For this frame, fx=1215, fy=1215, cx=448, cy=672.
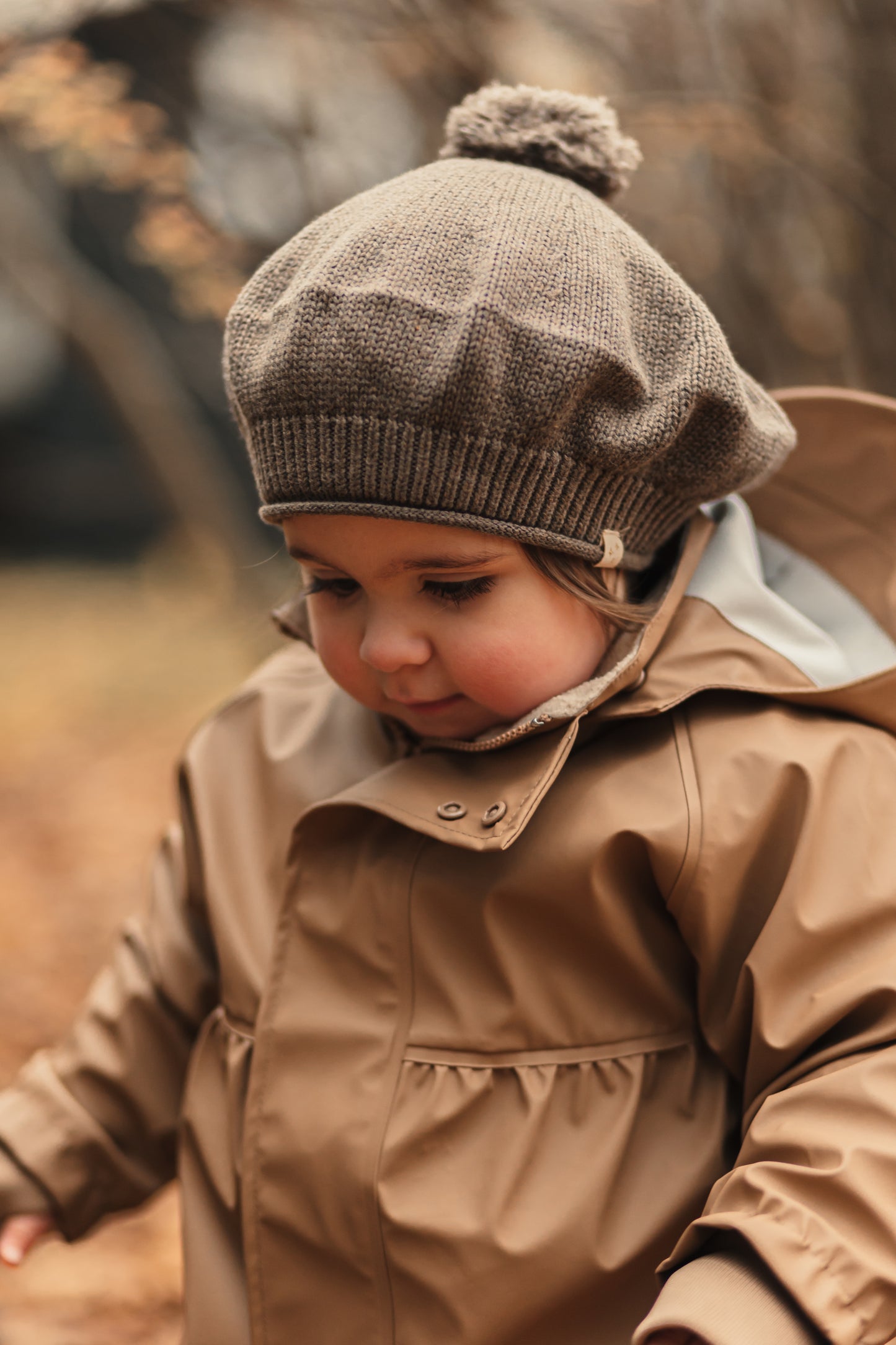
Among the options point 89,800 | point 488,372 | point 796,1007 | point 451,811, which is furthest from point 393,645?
point 89,800

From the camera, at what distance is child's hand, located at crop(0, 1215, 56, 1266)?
5.54ft

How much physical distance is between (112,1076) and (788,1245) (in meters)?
1.09

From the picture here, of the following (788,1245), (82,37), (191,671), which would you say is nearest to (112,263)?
(191,671)

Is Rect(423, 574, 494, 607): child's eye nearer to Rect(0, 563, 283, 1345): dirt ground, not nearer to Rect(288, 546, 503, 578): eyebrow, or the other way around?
Rect(288, 546, 503, 578): eyebrow

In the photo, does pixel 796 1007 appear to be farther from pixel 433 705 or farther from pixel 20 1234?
pixel 20 1234

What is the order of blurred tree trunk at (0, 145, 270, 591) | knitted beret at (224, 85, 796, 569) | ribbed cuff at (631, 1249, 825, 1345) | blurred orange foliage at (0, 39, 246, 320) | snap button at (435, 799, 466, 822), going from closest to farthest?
1. ribbed cuff at (631, 1249, 825, 1345)
2. knitted beret at (224, 85, 796, 569)
3. snap button at (435, 799, 466, 822)
4. blurred orange foliage at (0, 39, 246, 320)
5. blurred tree trunk at (0, 145, 270, 591)

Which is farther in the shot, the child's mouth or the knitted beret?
the child's mouth

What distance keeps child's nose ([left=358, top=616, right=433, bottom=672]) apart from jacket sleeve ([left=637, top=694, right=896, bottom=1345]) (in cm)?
31

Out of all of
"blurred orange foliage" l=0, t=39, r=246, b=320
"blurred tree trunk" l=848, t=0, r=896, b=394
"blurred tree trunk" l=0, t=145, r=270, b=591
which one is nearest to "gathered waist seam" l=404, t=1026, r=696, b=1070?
"blurred tree trunk" l=848, t=0, r=896, b=394

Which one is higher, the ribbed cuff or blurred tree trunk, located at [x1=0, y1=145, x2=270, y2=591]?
the ribbed cuff

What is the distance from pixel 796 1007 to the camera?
1256 mm

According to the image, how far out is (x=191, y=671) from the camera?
6.07 m

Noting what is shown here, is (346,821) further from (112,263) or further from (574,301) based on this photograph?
(112,263)

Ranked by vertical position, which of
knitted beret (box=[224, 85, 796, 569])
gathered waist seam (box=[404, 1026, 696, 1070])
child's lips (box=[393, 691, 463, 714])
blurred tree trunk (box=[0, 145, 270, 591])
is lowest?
blurred tree trunk (box=[0, 145, 270, 591])
